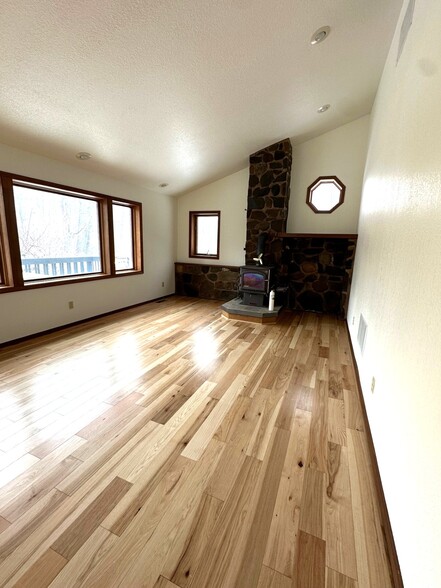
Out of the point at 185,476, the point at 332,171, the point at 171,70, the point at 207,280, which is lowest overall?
the point at 185,476

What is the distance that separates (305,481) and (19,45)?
3479 mm

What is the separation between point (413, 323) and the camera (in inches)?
44.5

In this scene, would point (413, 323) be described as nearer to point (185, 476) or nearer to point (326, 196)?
point (185, 476)

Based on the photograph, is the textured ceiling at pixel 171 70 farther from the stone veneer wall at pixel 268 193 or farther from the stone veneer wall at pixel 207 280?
the stone veneer wall at pixel 207 280

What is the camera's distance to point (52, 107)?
2.52 meters

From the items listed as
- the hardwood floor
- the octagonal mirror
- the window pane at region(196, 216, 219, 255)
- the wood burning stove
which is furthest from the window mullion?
the octagonal mirror

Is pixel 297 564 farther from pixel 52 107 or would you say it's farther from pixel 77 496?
pixel 52 107

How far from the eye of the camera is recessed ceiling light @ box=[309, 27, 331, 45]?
7.64ft

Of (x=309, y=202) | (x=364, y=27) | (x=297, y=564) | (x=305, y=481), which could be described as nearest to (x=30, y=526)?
(x=297, y=564)

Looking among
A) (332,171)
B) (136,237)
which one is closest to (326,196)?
(332,171)

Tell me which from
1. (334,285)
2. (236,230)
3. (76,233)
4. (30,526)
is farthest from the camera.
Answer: (236,230)

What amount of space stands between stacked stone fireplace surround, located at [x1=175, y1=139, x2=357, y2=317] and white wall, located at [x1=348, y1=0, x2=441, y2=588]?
9.04ft

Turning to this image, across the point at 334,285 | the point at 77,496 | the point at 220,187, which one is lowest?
the point at 77,496

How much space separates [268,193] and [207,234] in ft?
5.61
